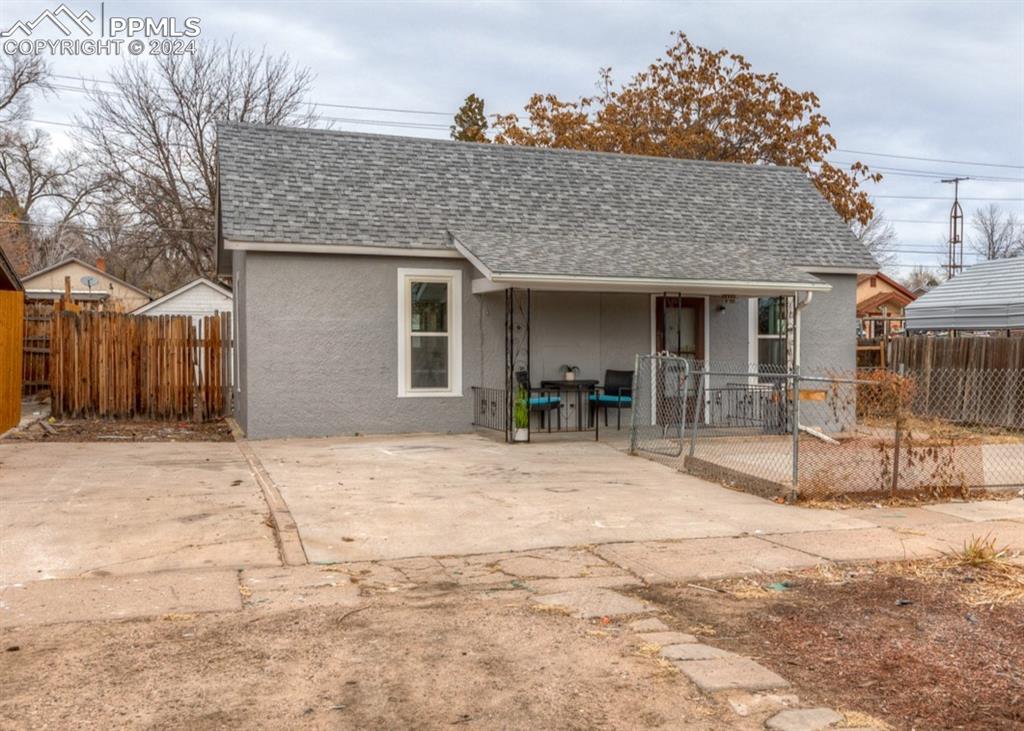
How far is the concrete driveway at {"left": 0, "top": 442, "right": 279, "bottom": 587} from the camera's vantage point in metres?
6.78

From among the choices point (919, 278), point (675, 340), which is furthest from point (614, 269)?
point (919, 278)

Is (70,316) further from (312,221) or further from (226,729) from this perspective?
(226,729)

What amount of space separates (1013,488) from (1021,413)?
8.67m

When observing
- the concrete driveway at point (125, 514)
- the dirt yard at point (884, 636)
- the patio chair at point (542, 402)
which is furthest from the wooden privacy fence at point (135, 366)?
the dirt yard at point (884, 636)

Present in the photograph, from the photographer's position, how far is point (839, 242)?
1742 centimetres

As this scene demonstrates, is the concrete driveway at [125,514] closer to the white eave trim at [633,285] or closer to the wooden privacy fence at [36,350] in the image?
the white eave trim at [633,285]

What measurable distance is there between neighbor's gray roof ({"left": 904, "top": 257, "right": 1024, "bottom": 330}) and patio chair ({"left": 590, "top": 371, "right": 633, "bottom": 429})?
35.4 feet

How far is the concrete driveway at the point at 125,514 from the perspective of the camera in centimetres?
Result: 678

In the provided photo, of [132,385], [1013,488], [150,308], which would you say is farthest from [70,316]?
[150,308]

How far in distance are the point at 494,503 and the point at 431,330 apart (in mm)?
6340

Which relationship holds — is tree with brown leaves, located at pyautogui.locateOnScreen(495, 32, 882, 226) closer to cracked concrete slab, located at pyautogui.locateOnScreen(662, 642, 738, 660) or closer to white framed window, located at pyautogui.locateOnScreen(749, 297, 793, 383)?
white framed window, located at pyautogui.locateOnScreen(749, 297, 793, 383)

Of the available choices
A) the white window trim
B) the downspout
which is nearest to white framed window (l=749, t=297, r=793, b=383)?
the white window trim

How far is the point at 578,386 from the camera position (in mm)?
14375

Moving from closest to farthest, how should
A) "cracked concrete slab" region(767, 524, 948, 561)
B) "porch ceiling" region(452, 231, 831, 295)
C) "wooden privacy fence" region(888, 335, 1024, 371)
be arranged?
"cracked concrete slab" region(767, 524, 948, 561) → "porch ceiling" region(452, 231, 831, 295) → "wooden privacy fence" region(888, 335, 1024, 371)
